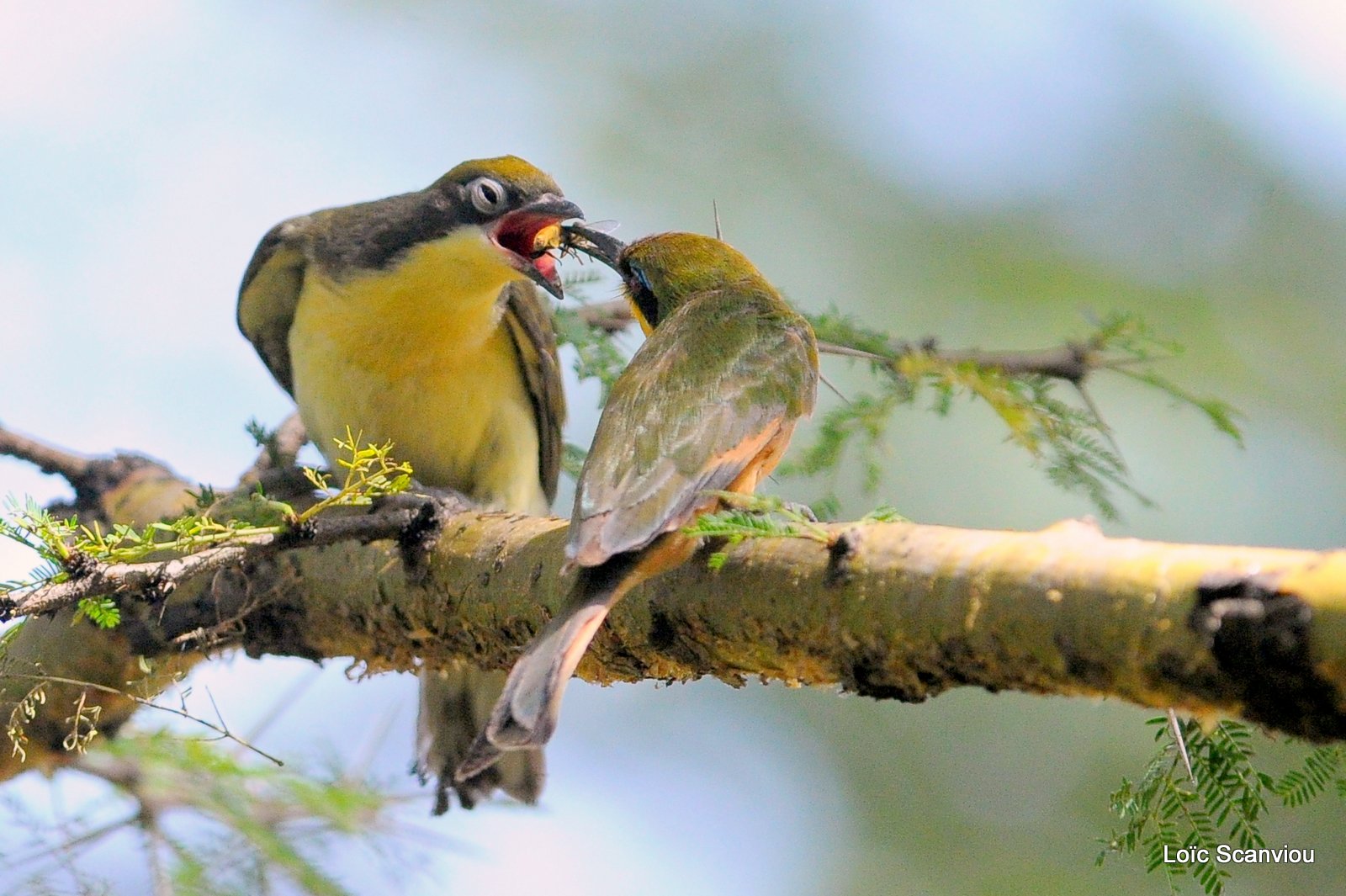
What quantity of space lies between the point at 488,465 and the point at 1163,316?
12.8 feet

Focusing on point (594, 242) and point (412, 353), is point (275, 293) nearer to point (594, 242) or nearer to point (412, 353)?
point (412, 353)

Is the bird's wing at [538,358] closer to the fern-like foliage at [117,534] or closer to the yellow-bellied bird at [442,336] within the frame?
the yellow-bellied bird at [442,336]

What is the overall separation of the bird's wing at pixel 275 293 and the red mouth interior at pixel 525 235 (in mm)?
887

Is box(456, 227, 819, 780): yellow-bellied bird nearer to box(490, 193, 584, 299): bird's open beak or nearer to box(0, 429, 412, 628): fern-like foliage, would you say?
box(0, 429, 412, 628): fern-like foliage

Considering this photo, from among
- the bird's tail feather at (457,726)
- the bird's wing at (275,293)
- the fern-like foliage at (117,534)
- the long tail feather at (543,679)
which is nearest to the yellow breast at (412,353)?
the bird's wing at (275,293)

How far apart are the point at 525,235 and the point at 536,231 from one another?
0.15 ft

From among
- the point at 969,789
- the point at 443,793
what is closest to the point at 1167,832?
the point at 443,793

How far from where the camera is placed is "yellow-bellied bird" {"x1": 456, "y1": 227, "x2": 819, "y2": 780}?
2342 mm

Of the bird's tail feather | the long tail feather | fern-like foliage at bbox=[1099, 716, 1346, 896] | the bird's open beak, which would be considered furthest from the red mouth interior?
fern-like foliage at bbox=[1099, 716, 1346, 896]

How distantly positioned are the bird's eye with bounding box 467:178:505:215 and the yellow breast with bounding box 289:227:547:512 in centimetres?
13

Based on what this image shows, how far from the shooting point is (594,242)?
4883 mm

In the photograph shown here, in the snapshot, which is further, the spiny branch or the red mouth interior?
the red mouth interior

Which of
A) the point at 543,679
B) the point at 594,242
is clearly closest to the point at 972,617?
the point at 543,679

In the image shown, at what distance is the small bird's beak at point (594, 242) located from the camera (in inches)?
189
